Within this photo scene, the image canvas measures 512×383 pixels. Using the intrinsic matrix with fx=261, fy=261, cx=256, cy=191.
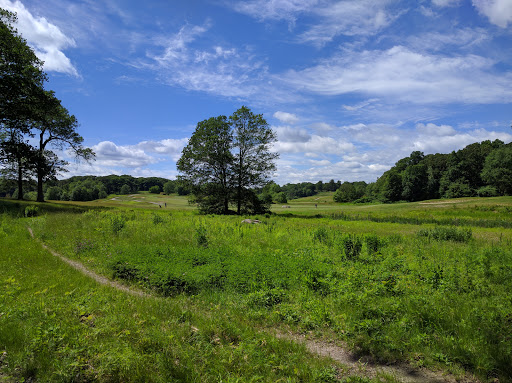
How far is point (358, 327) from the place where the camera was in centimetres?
554

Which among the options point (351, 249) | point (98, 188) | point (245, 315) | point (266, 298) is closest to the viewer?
point (245, 315)

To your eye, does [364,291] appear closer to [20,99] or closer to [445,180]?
[20,99]

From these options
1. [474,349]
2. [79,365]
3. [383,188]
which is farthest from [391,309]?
[383,188]

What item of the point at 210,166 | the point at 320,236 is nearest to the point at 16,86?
the point at 210,166

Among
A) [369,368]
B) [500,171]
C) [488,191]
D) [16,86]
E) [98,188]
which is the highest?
[16,86]

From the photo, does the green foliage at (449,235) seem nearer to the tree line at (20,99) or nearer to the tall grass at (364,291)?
the tall grass at (364,291)

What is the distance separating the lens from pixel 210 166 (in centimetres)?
4147

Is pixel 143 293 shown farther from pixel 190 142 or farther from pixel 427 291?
pixel 190 142

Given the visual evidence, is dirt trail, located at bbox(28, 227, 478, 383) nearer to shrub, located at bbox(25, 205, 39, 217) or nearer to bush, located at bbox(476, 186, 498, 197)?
shrub, located at bbox(25, 205, 39, 217)

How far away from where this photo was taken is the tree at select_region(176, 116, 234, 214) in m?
40.6

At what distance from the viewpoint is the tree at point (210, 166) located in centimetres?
4062

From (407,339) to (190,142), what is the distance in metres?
39.8

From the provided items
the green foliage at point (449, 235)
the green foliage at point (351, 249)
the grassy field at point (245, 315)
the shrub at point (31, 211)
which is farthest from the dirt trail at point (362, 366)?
the shrub at point (31, 211)

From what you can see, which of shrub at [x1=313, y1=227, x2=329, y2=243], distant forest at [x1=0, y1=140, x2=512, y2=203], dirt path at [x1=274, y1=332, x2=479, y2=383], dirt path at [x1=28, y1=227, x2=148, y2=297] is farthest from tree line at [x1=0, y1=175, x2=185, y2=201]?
dirt path at [x1=274, y1=332, x2=479, y2=383]
